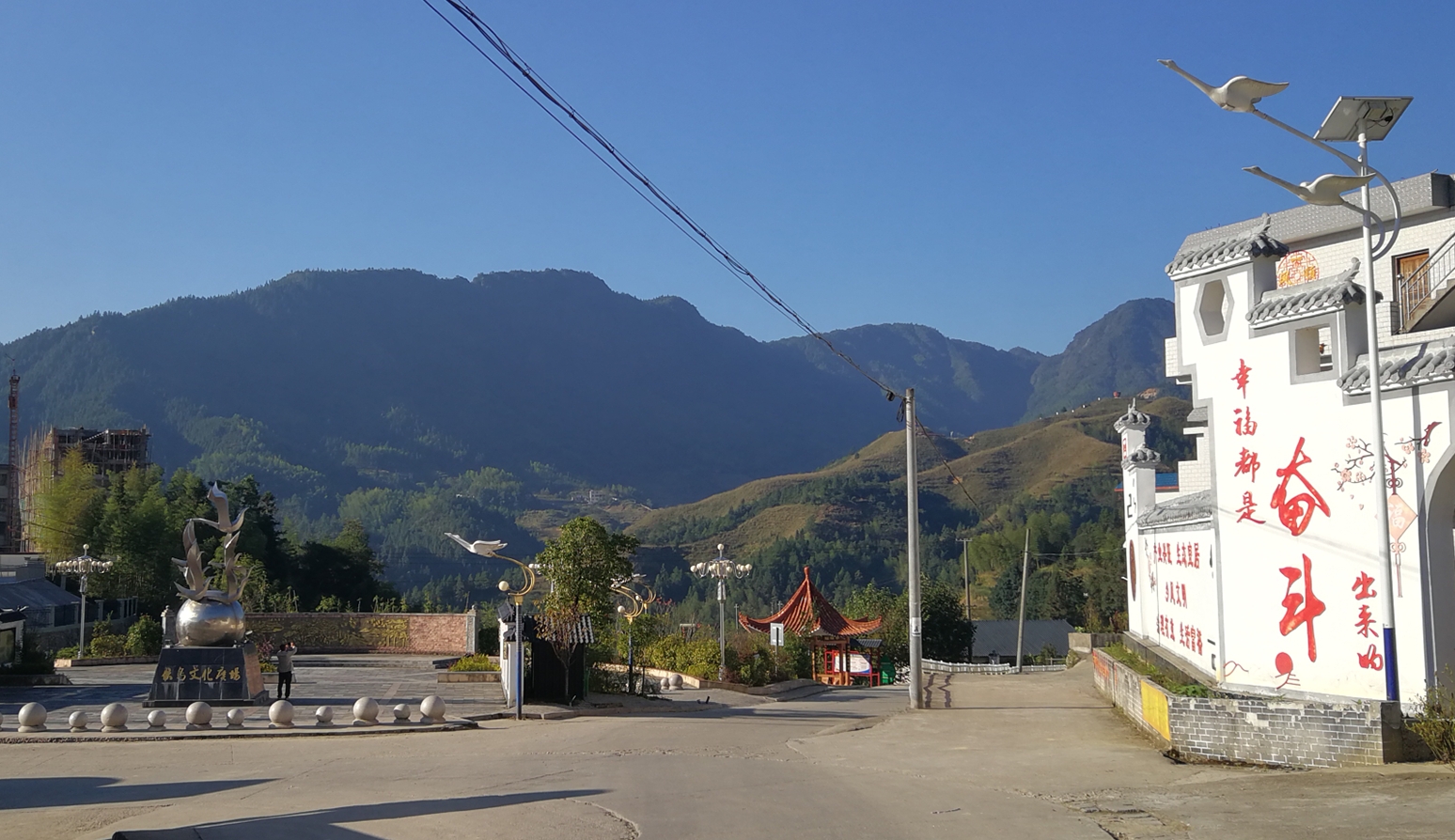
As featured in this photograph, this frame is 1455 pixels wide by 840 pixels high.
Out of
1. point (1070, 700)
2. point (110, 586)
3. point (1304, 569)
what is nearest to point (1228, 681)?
point (1304, 569)

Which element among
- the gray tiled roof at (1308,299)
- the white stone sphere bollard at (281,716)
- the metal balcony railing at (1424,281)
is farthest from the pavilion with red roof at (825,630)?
the gray tiled roof at (1308,299)

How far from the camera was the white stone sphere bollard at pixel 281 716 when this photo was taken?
67.1ft

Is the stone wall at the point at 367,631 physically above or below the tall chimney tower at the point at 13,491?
below

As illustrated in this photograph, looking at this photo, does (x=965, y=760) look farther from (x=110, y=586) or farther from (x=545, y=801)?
(x=110, y=586)

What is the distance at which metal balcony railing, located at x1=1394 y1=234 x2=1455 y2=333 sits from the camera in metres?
21.4

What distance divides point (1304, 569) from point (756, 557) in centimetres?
11921

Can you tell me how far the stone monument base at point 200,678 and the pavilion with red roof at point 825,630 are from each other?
21397 mm

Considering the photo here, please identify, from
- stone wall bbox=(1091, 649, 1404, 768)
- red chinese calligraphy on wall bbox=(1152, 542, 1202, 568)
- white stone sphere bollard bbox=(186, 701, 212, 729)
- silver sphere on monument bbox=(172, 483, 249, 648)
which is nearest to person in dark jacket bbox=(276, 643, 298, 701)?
silver sphere on monument bbox=(172, 483, 249, 648)

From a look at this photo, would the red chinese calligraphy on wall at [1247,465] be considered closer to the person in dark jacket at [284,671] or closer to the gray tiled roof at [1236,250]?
the gray tiled roof at [1236,250]

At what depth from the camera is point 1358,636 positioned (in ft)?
50.4

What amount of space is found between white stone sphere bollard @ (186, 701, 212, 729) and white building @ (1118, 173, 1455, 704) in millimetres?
16909

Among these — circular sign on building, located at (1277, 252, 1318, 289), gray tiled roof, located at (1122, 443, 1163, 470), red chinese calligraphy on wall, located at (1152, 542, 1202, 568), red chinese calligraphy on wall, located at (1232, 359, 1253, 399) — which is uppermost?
circular sign on building, located at (1277, 252, 1318, 289)

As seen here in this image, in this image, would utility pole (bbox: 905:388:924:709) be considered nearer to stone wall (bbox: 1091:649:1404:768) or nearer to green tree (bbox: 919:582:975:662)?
stone wall (bbox: 1091:649:1404:768)

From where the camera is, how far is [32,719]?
789 inches
